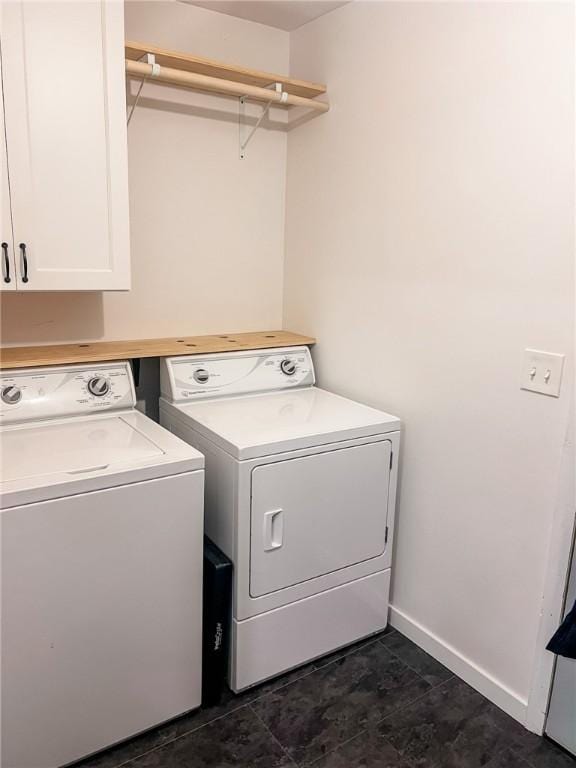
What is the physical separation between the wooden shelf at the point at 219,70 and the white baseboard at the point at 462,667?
2.08m

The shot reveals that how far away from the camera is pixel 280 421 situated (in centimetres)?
199

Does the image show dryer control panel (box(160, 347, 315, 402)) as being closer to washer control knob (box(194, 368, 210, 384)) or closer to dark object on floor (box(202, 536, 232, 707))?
washer control knob (box(194, 368, 210, 384))

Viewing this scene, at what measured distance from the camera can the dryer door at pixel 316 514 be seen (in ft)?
5.93

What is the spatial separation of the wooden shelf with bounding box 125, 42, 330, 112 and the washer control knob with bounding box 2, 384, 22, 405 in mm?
1110

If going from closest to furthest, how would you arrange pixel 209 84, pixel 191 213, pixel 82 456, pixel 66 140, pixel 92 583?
pixel 92 583
pixel 82 456
pixel 66 140
pixel 209 84
pixel 191 213

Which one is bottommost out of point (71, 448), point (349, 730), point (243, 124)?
point (349, 730)

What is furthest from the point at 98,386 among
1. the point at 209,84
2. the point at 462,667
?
the point at 462,667

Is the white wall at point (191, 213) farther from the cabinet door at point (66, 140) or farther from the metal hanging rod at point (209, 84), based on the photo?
the cabinet door at point (66, 140)

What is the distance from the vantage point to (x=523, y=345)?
1.69m

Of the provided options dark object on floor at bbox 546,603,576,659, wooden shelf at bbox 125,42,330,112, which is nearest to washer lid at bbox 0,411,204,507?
dark object on floor at bbox 546,603,576,659

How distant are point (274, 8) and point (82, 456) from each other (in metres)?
1.88

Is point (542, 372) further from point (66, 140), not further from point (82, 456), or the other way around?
point (66, 140)

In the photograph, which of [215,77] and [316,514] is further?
[215,77]

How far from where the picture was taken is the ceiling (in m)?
2.22
